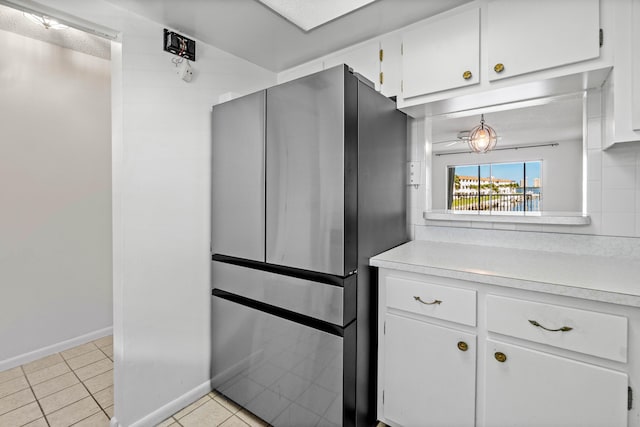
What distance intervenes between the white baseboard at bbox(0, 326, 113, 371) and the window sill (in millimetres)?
2865

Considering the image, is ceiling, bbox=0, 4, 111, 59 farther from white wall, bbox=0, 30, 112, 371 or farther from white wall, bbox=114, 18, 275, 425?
white wall, bbox=114, 18, 275, 425

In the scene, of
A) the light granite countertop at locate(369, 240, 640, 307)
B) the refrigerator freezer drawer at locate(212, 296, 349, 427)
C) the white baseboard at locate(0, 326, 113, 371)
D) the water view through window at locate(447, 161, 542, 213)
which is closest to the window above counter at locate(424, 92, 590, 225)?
the water view through window at locate(447, 161, 542, 213)

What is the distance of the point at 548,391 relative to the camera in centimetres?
108

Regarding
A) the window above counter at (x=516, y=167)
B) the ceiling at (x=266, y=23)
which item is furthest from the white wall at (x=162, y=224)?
the window above counter at (x=516, y=167)

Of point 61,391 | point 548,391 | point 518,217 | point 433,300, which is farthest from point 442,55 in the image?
point 61,391

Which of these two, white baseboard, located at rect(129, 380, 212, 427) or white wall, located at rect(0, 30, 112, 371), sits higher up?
white wall, located at rect(0, 30, 112, 371)

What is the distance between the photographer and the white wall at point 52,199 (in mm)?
2139

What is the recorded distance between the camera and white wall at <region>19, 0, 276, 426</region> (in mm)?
1539

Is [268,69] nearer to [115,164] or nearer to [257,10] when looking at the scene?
[257,10]

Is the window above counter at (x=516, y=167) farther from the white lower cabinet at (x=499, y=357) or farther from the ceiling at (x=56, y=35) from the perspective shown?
the ceiling at (x=56, y=35)

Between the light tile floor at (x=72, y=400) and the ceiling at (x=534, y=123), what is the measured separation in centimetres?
203

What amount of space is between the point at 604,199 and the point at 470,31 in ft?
3.38

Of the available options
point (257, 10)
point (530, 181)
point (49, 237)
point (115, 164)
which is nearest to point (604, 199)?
point (530, 181)

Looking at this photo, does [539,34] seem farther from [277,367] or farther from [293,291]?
[277,367]
